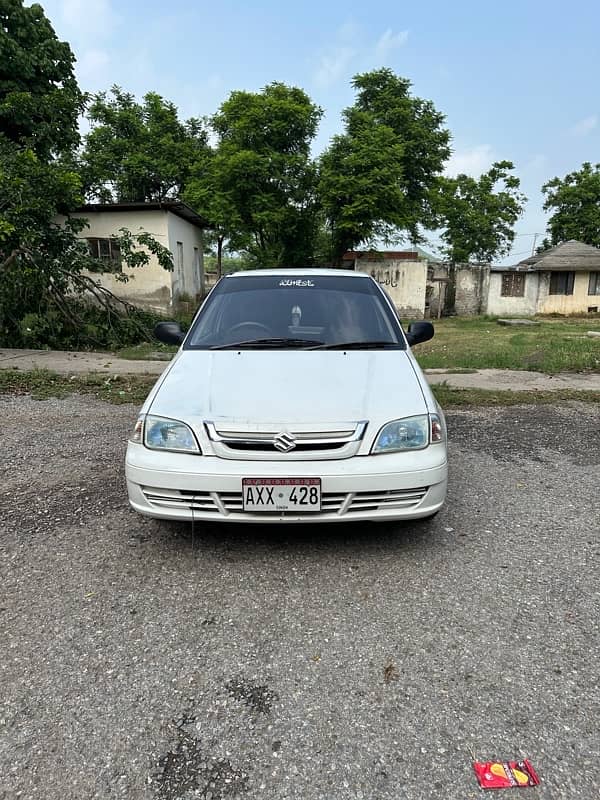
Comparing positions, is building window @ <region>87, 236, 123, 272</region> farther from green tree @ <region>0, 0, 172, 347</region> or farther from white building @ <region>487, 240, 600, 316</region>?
white building @ <region>487, 240, 600, 316</region>

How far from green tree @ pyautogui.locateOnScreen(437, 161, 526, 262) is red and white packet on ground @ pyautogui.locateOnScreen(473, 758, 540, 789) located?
117ft

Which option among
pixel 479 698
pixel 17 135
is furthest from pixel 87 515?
pixel 17 135

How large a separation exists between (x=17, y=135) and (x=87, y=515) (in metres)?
16.0

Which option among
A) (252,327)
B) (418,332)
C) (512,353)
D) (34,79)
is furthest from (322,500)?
(34,79)

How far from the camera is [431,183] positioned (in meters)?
28.5

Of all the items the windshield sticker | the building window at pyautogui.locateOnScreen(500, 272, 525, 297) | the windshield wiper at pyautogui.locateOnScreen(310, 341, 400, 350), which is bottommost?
the windshield wiper at pyautogui.locateOnScreen(310, 341, 400, 350)

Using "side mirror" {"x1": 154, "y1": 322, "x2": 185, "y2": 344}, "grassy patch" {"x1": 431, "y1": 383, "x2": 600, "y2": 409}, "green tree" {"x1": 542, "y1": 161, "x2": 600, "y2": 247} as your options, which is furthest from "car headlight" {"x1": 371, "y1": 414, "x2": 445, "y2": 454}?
"green tree" {"x1": 542, "y1": 161, "x2": 600, "y2": 247}

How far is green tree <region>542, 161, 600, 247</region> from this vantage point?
35.6 metres

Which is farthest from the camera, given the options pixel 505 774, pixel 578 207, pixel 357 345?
pixel 578 207

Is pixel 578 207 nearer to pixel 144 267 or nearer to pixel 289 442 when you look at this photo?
pixel 144 267

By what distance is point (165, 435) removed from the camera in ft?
9.05

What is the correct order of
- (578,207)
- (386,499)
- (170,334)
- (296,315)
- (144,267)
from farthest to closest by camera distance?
(578,207) < (144,267) < (170,334) < (296,315) < (386,499)

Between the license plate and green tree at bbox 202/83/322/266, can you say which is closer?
the license plate

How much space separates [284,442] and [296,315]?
148 centimetres
